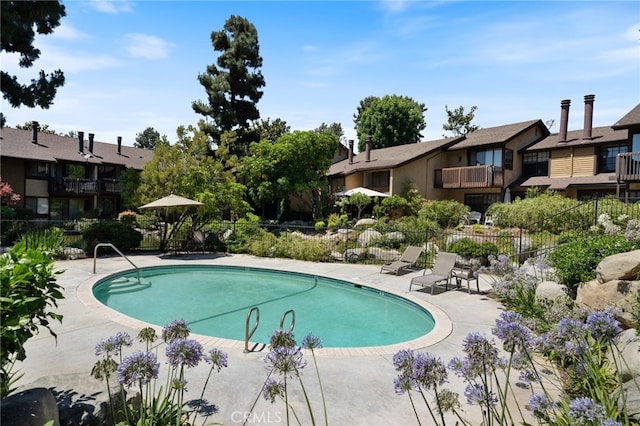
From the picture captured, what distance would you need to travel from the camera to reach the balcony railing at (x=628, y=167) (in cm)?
1911

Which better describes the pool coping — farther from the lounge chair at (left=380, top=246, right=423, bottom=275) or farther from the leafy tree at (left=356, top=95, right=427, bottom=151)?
the leafy tree at (left=356, top=95, right=427, bottom=151)

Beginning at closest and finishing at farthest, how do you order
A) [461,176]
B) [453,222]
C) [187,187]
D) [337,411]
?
1. [337,411]
2. [187,187]
3. [453,222]
4. [461,176]

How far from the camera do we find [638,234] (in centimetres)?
881

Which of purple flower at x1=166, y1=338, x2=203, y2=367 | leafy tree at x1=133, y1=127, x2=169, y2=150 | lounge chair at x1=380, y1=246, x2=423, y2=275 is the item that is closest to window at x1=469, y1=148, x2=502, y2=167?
lounge chair at x1=380, y1=246, x2=423, y2=275

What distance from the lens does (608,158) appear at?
76.5 feet

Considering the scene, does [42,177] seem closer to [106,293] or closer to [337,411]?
[106,293]

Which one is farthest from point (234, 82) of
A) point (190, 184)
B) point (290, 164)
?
point (190, 184)

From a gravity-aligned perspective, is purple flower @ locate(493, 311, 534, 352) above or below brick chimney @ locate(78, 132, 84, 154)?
below

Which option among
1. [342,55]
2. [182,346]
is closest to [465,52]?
[342,55]

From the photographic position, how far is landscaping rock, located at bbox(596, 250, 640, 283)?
6043 millimetres

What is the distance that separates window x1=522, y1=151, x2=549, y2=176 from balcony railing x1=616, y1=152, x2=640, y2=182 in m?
6.66

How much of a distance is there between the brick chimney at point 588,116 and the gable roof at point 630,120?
123 inches

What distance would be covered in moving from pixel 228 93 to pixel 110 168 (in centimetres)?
1261

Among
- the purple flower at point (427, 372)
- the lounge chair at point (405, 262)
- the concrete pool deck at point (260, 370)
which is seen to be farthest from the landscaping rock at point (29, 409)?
the lounge chair at point (405, 262)
